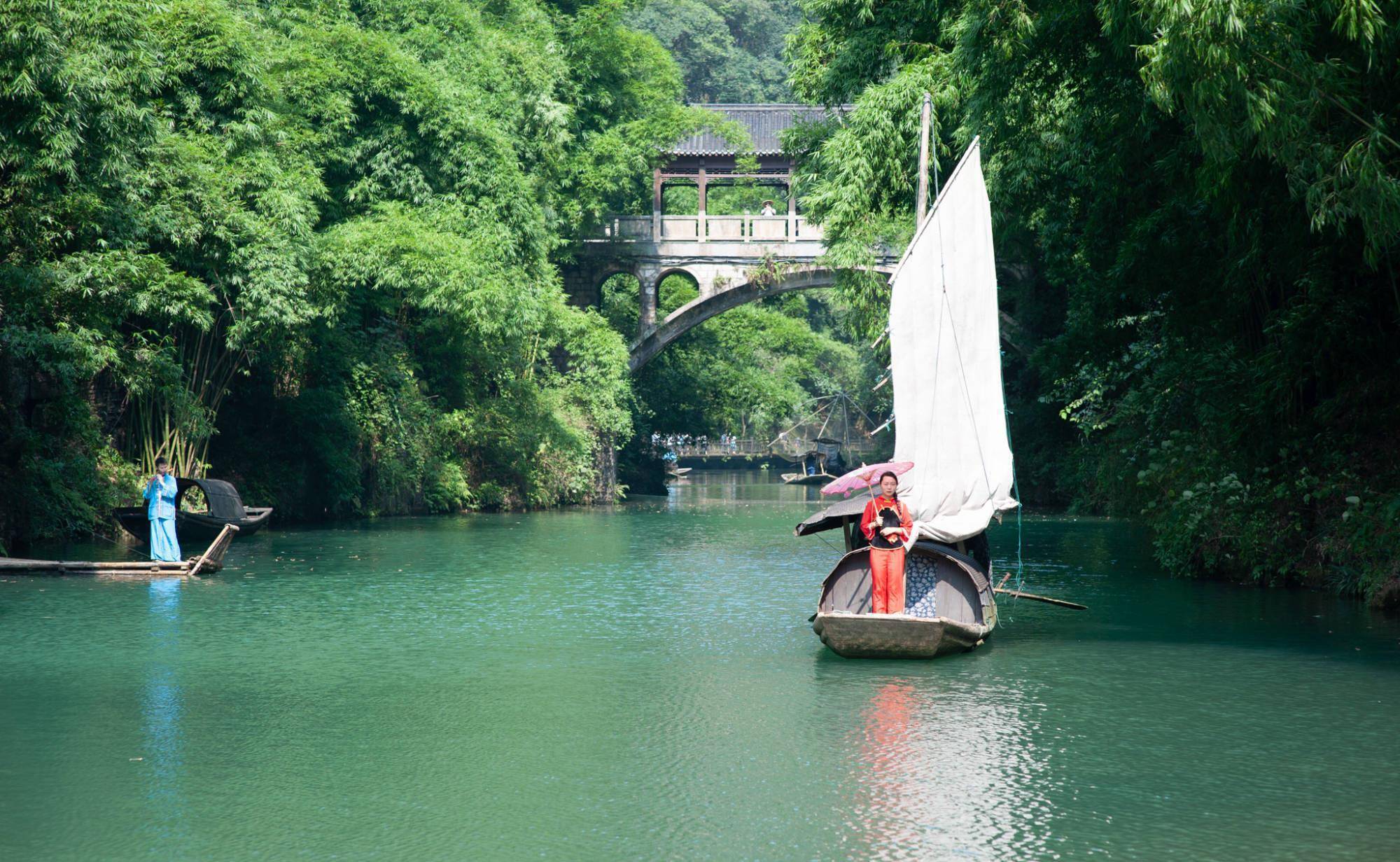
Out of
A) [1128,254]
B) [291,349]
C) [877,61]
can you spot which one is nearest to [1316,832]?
[1128,254]

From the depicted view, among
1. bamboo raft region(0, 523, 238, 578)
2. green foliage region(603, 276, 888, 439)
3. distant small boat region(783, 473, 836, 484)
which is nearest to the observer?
bamboo raft region(0, 523, 238, 578)

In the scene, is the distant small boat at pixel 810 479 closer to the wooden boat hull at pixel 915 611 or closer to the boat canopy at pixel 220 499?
the boat canopy at pixel 220 499

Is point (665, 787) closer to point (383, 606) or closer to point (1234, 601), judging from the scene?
point (383, 606)

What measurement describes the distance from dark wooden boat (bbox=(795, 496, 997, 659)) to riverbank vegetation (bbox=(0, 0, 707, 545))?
42.2 feet

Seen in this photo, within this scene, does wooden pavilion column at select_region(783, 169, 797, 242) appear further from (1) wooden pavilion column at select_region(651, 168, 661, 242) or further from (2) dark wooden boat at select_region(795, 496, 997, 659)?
(2) dark wooden boat at select_region(795, 496, 997, 659)

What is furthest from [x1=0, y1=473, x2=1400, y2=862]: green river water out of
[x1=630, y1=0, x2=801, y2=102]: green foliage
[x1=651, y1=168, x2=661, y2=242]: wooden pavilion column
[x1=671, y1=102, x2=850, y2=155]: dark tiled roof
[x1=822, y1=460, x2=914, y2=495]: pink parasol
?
[x1=630, y1=0, x2=801, y2=102]: green foliage

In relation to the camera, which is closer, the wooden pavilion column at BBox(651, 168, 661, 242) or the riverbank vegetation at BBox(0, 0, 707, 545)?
the riverbank vegetation at BBox(0, 0, 707, 545)

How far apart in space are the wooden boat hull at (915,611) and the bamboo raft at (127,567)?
934cm

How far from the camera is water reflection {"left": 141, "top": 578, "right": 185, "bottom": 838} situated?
8.16 metres

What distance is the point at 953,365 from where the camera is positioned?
13891 millimetres

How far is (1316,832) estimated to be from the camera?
7840mm

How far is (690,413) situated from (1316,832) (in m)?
41.4

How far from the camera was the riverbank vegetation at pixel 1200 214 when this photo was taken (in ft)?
37.4

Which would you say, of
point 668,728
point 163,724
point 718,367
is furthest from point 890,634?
point 718,367
